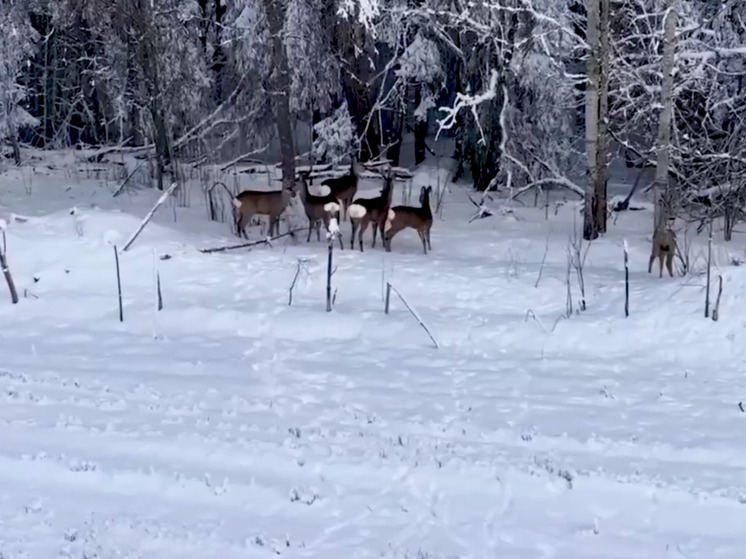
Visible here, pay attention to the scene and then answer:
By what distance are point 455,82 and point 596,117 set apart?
20.0 ft

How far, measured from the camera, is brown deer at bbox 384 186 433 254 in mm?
14445

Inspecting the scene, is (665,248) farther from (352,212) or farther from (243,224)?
(243,224)

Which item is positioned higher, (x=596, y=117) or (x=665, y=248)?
(x=596, y=117)

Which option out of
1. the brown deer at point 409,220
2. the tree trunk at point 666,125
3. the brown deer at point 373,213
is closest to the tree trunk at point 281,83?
the brown deer at point 373,213

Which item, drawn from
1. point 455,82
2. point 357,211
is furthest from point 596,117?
point 455,82

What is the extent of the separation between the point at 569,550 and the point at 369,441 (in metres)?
2.00

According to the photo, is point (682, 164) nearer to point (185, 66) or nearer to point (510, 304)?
point (510, 304)

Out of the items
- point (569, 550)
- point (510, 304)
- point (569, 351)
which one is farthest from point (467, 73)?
point (569, 550)

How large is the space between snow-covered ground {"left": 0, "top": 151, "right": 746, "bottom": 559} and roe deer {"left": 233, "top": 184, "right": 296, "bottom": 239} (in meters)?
1.52

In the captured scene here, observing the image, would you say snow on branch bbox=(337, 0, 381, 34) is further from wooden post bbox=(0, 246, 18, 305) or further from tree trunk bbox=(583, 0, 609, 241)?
wooden post bbox=(0, 246, 18, 305)

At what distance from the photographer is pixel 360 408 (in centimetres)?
777

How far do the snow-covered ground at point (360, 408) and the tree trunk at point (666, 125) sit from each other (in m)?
0.91

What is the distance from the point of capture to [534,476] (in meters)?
6.26

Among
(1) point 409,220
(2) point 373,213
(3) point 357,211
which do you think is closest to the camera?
(3) point 357,211
